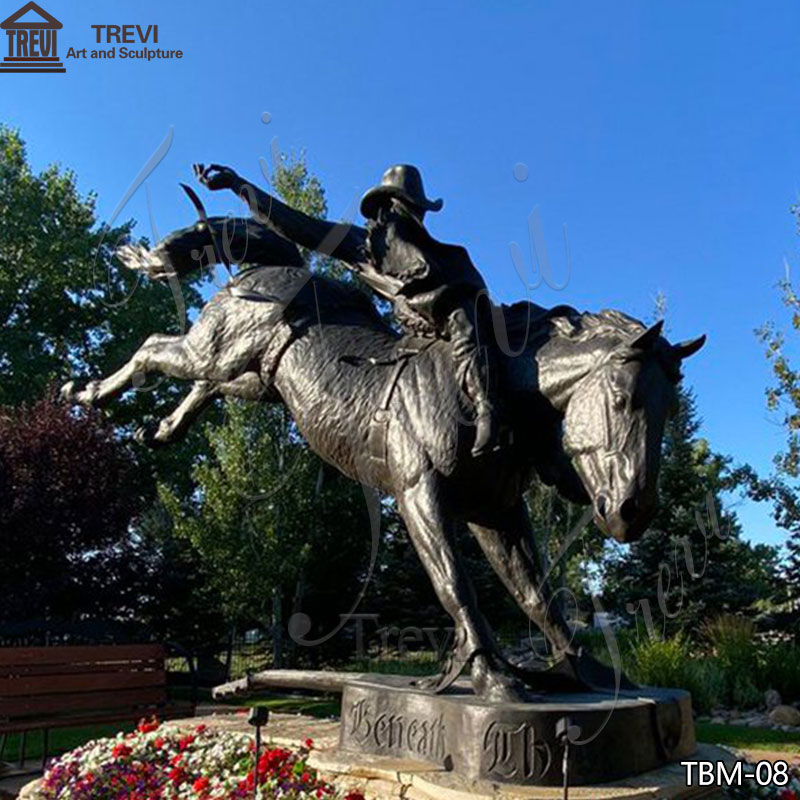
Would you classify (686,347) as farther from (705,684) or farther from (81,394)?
(705,684)

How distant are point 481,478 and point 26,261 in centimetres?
2194

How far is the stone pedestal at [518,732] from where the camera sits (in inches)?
121

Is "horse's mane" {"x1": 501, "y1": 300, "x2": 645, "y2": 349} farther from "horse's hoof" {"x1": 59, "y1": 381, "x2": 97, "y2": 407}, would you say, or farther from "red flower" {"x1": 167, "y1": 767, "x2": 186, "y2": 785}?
"horse's hoof" {"x1": 59, "y1": 381, "x2": 97, "y2": 407}

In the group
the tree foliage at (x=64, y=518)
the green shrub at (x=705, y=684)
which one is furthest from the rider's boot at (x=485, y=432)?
the tree foliage at (x=64, y=518)

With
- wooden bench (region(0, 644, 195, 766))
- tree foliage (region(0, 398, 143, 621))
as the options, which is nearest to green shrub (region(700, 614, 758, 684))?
wooden bench (region(0, 644, 195, 766))

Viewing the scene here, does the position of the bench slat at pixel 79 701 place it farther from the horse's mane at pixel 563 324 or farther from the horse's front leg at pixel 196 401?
the horse's mane at pixel 563 324

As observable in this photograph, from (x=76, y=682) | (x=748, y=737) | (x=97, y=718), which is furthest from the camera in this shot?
(x=748, y=737)

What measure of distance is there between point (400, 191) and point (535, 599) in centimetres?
235

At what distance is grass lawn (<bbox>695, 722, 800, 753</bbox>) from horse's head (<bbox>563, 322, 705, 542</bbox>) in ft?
21.3

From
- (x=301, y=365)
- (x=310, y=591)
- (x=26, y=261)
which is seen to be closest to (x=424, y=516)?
(x=301, y=365)

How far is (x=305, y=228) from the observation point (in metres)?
5.02

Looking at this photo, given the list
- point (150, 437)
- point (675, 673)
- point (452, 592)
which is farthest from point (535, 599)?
point (675, 673)

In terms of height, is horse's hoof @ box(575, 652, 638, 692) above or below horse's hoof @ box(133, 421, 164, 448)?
below

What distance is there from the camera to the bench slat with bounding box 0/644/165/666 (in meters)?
8.41
